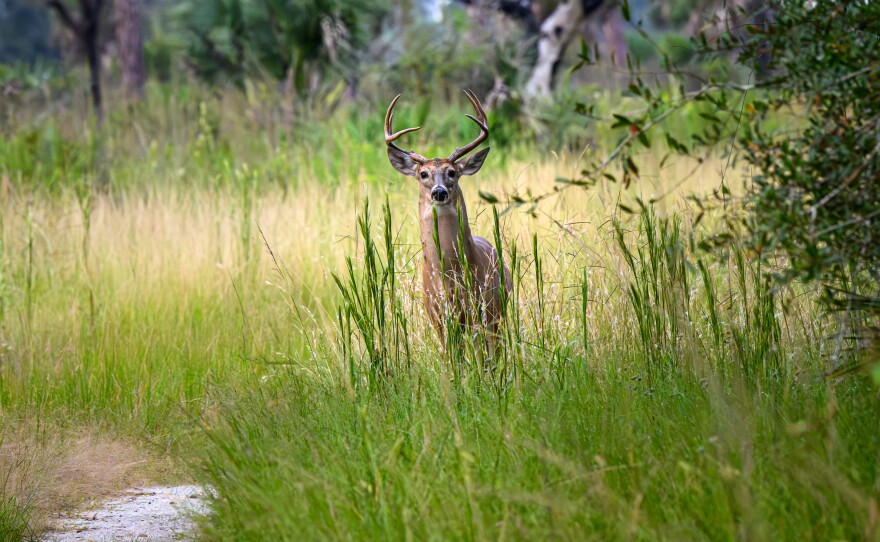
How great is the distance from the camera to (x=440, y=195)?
5.93 meters

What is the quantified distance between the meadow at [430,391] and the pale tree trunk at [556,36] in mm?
8630

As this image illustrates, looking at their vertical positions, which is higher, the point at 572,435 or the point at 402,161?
the point at 402,161

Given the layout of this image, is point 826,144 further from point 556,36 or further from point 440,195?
point 556,36

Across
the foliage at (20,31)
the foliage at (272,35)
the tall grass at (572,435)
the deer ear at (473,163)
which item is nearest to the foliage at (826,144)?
the tall grass at (572,435)

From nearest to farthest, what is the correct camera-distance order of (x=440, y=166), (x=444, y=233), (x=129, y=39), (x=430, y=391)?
(x=430, y=391) < (x=444, y=233) < (x=440, y=166) < (x=129, y=39)

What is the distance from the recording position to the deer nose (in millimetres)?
5922

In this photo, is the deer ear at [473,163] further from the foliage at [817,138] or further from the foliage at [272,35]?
the foliage at [272,35]

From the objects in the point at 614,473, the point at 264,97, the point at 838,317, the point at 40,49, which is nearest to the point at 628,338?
the point at 838,317

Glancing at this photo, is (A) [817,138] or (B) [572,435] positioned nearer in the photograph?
(A) [817,138]

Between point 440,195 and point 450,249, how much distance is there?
0.30 m

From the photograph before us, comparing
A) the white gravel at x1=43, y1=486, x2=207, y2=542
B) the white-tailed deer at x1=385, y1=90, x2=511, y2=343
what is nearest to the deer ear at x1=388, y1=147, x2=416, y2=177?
the white-tailed deer at x1=385, y1=90, x2=511, y2=343

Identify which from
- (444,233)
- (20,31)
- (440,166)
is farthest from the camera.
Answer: (20,31)

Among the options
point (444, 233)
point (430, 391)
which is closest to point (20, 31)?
point (444, 233)

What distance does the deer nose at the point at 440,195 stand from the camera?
5.92 metres
